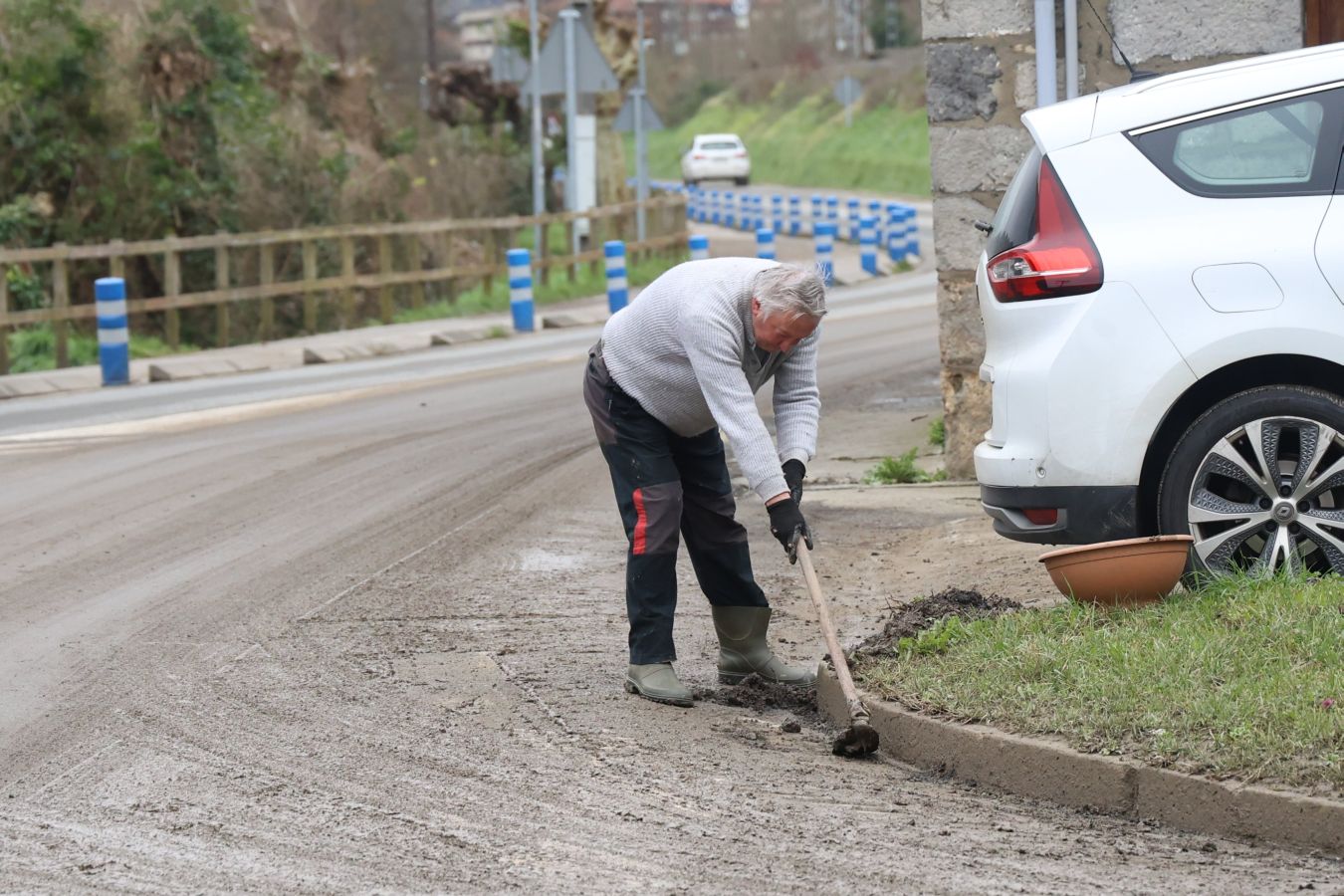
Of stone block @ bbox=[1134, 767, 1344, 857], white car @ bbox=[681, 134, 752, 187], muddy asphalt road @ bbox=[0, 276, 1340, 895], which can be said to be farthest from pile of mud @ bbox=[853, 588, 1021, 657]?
white car @ bbox=[681, 134, 752, 187]

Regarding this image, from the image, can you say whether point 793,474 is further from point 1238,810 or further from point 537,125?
point 537,125

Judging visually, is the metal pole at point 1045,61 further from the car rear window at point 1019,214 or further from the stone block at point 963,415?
the car rear window at point 1019,214

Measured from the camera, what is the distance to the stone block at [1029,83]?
9.16m

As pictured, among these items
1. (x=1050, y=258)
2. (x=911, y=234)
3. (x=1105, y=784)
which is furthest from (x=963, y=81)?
(x=911, y=234)

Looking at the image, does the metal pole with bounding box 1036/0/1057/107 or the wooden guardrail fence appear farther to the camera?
the wooden guardrail fence

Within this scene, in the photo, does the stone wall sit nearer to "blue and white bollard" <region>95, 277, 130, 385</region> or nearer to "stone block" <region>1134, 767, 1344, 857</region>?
"stone block" <region>1134, 767, 1344, 857</region>

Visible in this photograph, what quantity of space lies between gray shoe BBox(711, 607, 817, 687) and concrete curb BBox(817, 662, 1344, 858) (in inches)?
34.0

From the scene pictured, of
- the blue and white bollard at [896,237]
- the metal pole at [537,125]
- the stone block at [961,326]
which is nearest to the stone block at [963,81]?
the stone block at [961,326]

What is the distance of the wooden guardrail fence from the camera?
18922 mm

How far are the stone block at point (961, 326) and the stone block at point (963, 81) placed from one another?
0.83 m

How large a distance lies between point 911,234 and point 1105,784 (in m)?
29.3

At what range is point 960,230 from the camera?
9.45 metres

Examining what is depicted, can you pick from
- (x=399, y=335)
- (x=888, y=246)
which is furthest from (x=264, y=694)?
→ (x=888, y=246)

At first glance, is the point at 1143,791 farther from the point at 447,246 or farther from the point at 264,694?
the point at 447,246
